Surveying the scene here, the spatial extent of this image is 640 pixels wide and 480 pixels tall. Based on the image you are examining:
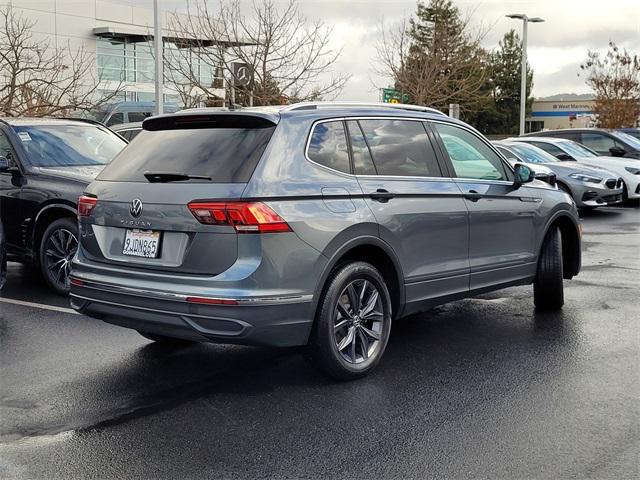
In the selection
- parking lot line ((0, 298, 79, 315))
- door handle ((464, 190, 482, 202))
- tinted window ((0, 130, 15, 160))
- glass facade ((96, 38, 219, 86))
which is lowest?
parking lot line ((0, 298, 79, 315))

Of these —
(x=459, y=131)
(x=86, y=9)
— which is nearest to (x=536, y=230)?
(x=459, y=131)

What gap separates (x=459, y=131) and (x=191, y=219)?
104 inches

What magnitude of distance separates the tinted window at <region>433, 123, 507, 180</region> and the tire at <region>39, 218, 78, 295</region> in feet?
12.2

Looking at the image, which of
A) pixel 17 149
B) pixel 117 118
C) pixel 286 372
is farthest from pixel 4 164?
pixel 117 118

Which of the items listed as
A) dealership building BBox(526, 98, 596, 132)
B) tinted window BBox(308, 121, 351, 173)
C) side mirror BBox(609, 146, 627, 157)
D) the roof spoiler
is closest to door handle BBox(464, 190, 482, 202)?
tinted window BBox(308, 121, 351, 173)

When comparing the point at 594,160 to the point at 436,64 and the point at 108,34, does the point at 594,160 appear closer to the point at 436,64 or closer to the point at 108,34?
the point at 436,64

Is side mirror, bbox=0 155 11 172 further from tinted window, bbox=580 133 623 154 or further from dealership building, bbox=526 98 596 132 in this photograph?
dealership building, bbox=526 98 596 132

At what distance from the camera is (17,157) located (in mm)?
8406

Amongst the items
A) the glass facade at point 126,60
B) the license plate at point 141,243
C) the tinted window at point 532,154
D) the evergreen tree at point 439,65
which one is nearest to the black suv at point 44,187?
the license plate at point 141,243

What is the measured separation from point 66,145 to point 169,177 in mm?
4371

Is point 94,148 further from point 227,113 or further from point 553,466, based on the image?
point 553,466

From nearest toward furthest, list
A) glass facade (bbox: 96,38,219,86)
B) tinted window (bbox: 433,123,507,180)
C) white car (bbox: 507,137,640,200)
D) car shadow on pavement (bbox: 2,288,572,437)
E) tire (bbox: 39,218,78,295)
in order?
car shadow on pavement (bbox: 2,288,572,437) → tinted window (bbox: 433,123,507,180) → tire (bbox: 39,218,78,295) → white car (bbox: 507,137,640,200) → glass facade (bbox: 96,38,219,86)

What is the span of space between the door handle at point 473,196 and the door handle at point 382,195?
912 mm

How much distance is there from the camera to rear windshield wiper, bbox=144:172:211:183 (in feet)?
A: 15.9
